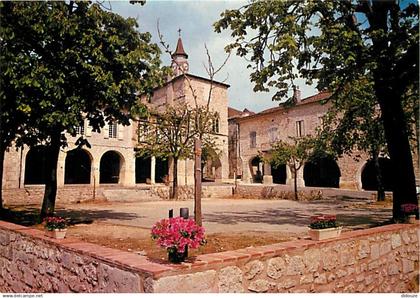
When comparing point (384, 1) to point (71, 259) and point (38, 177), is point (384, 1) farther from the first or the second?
point (38, 177)

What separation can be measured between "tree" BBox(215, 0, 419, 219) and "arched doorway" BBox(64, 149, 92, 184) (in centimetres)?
1936

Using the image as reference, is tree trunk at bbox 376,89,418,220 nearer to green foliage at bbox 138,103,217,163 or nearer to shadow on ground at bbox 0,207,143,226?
shadow on ground at bbox 0,207,143,226

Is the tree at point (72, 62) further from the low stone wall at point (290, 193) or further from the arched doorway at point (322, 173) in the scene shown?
the arched doorway at point (322, 173)

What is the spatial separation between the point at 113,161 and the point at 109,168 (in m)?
0.69

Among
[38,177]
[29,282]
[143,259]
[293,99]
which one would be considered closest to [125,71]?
[293,99]

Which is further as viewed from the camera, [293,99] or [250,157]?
[250,157]

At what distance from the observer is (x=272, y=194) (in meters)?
20.6

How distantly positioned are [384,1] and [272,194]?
15049 millimetres

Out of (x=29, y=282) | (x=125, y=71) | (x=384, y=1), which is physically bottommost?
(x=29, y=282)

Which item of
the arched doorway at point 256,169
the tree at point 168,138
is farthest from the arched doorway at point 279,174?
the tree at point 168,138

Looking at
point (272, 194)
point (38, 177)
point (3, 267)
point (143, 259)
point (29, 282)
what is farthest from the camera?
point (38, 177)

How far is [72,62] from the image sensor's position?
21.1 ft

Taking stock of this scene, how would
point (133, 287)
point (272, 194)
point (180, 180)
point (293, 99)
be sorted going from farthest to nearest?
1. point (180, 180)
2. point (272, 194)
3. point (293, 99)
4. point (133, 287)

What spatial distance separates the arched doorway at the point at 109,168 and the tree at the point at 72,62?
1846 cm
